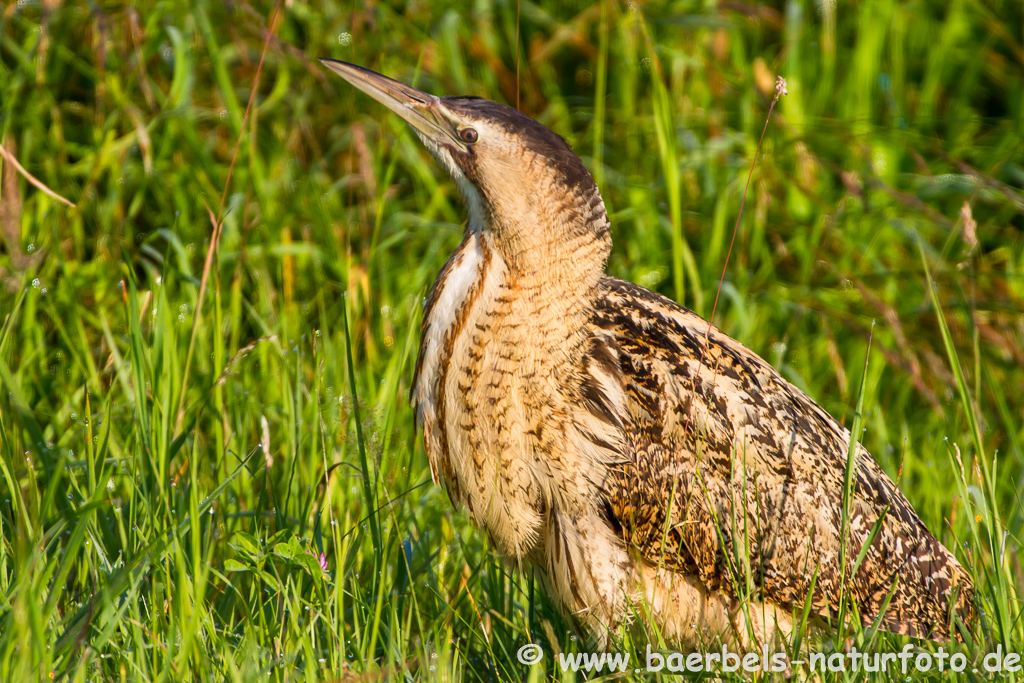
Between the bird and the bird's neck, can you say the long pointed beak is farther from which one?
the bird's neck

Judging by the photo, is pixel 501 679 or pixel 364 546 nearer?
pixel 501 679

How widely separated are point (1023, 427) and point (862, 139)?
4.28ft

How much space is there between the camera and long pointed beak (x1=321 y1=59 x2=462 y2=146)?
2.53 m

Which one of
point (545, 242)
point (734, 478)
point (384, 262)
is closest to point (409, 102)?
point (545, 242)

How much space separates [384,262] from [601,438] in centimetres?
178

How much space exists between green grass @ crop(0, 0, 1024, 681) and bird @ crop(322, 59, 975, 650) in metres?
0.17

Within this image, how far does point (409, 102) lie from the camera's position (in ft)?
8.36

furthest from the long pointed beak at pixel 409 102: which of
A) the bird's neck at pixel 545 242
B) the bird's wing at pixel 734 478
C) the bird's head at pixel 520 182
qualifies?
the bird's wing at pixel 734 478

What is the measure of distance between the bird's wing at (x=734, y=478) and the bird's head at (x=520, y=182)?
26 centimetres

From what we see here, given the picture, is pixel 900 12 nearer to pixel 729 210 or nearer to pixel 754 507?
pixel 729 210

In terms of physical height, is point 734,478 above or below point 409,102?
below

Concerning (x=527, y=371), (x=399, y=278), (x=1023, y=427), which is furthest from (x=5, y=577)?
(x=1023, y=427)

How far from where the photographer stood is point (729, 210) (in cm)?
424

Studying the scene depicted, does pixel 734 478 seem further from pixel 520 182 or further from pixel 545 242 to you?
pixel 520 182
